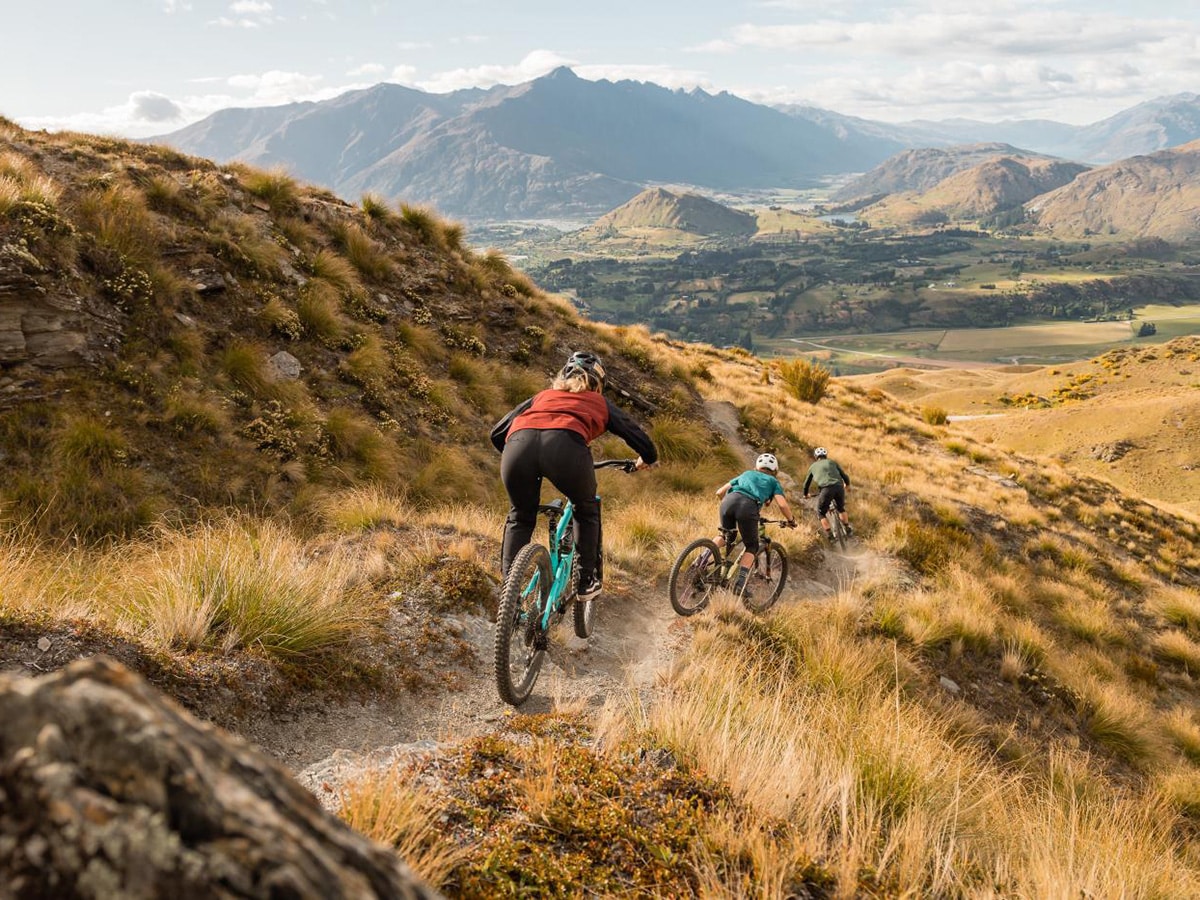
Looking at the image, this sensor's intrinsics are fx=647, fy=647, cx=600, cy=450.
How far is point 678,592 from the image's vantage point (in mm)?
8828

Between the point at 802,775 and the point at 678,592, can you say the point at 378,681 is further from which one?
the point at 678,592

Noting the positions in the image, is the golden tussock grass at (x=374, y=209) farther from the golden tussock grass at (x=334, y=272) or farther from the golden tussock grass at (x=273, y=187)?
the golden tussock grass at (x=334, y=272)

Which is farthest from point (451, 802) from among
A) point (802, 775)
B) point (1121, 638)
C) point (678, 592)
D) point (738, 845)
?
point (1121, 638)

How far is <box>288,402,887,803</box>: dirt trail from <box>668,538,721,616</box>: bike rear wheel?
288mm

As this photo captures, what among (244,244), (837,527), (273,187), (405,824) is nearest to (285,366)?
(244,244)

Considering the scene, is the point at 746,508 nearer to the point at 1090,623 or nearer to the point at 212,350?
the point at 212,350

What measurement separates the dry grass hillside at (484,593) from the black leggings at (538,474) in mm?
1352

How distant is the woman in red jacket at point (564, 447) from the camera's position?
552 centimetres

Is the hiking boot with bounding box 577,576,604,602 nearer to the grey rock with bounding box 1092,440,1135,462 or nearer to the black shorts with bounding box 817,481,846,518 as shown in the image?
the black shorts with bounding box 817,481,846,518

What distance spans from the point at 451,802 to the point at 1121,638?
1500 centimetres

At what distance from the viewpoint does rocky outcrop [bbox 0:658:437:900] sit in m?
1.10

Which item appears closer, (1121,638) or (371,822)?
(371,822)

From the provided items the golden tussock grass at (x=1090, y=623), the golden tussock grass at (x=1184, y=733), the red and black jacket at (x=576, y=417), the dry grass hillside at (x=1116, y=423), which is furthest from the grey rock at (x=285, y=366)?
the dry grass hillside at (x=1116, y=423)

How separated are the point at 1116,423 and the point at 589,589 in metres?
50.7
